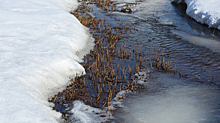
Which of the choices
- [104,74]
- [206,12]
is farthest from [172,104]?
[206,12]

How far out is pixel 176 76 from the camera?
22.4 feet

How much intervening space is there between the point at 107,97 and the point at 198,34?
6865mm

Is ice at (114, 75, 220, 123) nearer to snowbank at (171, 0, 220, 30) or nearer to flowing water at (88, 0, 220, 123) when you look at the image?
flowing water at (88, 0, 220, 123)

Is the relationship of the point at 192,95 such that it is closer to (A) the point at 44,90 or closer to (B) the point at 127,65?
(B) the point at 127,65

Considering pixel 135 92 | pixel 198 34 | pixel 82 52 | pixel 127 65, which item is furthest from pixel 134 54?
pixel 198 34

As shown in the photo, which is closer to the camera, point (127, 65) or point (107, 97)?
point (107, 97)

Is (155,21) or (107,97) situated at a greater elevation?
(155,21)

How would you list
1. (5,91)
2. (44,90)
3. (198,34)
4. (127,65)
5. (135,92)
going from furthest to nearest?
(198,34) < (127,65) < (135,92) < (44,90) < (5,91)

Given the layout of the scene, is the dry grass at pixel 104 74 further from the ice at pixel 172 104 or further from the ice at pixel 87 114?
the ice at pixel 172 104

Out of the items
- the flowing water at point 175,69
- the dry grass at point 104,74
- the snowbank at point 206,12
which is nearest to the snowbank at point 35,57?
the dry grass at point 104,74

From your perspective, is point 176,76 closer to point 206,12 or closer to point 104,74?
point 104,74

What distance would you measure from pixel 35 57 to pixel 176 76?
423cm

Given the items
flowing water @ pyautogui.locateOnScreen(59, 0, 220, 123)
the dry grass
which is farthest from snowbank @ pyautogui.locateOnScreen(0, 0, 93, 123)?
flowing water @ pyautogui.locateOnScreen(59, 0, 220, 123)

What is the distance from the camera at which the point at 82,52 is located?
8.20 m
